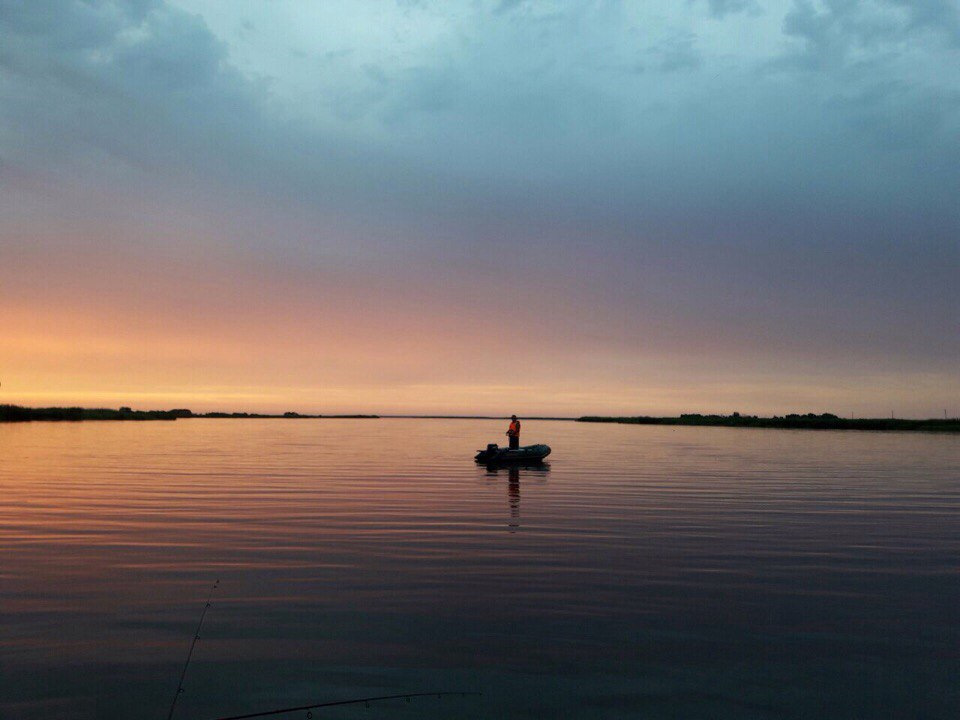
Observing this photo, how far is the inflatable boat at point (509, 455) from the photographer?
134ft

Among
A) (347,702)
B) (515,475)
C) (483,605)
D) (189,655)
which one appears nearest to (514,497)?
(515,475)

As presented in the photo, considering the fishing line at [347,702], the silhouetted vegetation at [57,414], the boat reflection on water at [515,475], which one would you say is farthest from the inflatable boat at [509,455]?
the silhouetted vegetation at [57,414]

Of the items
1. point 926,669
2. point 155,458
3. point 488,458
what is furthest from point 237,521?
point 155,458

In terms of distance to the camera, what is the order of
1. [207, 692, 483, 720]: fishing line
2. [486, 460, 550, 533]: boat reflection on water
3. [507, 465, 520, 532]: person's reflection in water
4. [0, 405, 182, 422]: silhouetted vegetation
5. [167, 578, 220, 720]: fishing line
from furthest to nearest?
[0, 405, 182, 422]: silhouetted vegetation → [486, 460, 550, 533]: boat reflection on water → [507, 465, 520, 532]: person's reflection in water → [167, 578, 220, 720]: fishing line → [207, 692, 483, 720]: fishing line

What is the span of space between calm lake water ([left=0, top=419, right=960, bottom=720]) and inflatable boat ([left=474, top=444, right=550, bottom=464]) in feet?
49.6

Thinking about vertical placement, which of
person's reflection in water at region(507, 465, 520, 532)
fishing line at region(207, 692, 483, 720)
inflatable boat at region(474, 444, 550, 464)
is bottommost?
fishing line at region(207, 692, 483, 720)

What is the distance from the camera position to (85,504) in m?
22.9

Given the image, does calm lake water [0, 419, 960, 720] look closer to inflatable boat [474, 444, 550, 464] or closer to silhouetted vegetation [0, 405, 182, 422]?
inflatable boat [474, 444, 550, 464]

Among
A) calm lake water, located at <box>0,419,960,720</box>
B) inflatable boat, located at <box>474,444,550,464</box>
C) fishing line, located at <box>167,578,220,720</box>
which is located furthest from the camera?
inflatable boat, located at <box>474,444,550,464</box>

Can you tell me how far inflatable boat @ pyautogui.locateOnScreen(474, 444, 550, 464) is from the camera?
40750mm

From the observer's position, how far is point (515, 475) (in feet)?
119

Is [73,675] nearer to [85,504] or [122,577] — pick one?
[122,577]

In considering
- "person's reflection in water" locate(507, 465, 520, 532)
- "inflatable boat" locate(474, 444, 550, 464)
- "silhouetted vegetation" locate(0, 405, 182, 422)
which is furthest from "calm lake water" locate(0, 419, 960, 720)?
A: "silhouetted vegetation" locate(0, 405, 182, 422)

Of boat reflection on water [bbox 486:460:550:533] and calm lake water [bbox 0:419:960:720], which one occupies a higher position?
boat reflection on water [bbox 486:460:550:533]
